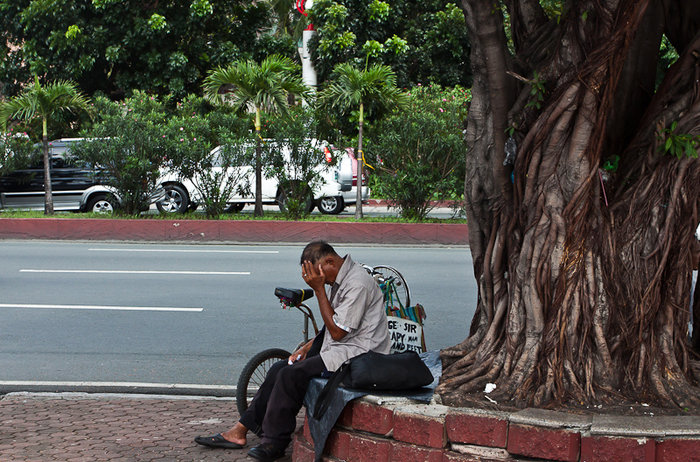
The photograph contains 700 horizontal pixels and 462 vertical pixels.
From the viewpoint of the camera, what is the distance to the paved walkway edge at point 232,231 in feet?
53.0

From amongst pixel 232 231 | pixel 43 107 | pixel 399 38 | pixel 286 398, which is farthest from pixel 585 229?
pixel 399 38

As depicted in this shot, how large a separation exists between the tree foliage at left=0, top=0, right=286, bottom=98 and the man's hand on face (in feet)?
70.2

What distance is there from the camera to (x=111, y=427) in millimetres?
5559

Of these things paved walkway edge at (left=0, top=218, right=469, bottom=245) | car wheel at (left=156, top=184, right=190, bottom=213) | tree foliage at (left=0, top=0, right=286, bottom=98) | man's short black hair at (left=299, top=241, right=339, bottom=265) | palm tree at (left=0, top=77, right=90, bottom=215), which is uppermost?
tree foliage at (left=0, top=0, right=286, bottom=98)

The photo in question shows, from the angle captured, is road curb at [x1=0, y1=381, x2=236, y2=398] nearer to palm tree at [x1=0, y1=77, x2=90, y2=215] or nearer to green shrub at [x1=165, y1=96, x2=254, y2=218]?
green shrub at [x1=165, y1=96, x2=254, y2=218]

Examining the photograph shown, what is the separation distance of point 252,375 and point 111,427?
96 centimetres

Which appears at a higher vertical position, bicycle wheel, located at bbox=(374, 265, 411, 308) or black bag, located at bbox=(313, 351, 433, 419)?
bicycle wheel, located at bbox=(374, 265, 411, 308)

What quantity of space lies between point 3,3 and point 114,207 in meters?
12.1

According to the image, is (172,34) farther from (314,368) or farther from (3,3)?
(314,368)

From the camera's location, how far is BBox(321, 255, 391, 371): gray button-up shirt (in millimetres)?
4934

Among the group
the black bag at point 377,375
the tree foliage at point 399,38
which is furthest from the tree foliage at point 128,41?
the black bag at point 377,375

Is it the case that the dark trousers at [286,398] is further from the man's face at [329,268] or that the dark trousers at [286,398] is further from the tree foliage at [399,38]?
the tree foliage at [399,38]

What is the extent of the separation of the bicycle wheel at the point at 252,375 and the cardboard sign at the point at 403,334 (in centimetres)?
81

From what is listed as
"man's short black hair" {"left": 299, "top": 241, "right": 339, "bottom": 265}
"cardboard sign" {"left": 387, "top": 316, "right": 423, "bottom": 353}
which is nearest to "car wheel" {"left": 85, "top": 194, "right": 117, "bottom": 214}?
"cardboard sign" {"left": 387, "top": 316, "right": 423, "bottom": 353}
